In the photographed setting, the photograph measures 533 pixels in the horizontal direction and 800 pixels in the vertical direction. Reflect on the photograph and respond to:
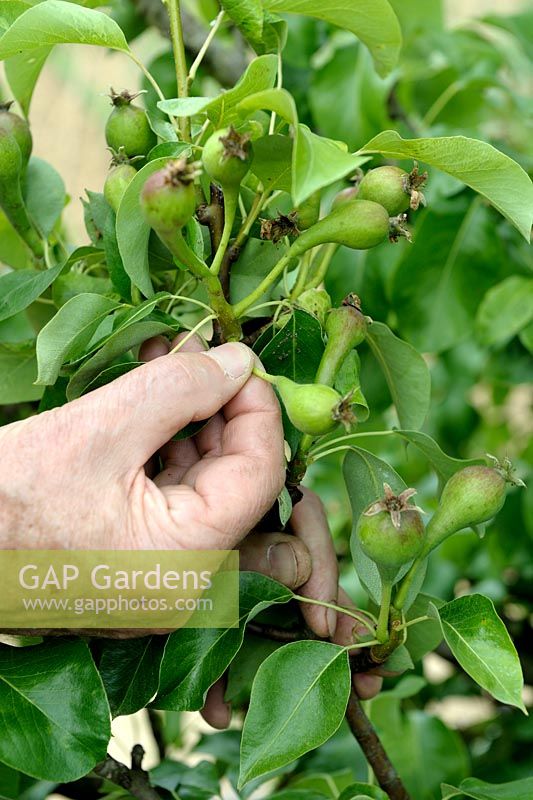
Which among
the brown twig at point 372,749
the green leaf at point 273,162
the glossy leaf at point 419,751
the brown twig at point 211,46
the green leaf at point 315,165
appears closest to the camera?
the green leaf at point 315,165

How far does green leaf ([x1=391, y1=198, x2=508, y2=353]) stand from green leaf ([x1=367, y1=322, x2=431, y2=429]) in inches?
11.9

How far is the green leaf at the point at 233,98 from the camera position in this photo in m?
0.44

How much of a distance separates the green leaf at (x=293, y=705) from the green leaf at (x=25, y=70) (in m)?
0.37

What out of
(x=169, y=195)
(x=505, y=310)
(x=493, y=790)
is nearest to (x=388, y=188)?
(x=169, y=195)

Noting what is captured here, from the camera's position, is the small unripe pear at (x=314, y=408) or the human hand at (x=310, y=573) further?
the human hand at (x=310, y=573)

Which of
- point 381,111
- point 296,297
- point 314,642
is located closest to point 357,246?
point 296,297

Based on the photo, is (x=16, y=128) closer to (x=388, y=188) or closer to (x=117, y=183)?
(x=117, y=183)

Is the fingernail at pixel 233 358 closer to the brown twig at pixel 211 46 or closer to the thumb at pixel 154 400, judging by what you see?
the thumb at pixel 154 400

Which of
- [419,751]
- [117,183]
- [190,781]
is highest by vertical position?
[117,183]

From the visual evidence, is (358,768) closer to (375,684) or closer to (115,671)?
(375,684)

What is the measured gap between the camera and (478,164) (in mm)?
470

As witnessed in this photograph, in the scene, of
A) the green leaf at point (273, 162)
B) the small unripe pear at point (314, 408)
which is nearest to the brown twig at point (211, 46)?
the green leaf at point (273, 162)

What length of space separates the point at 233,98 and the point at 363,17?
0.14m

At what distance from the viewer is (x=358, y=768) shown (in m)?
0.86
